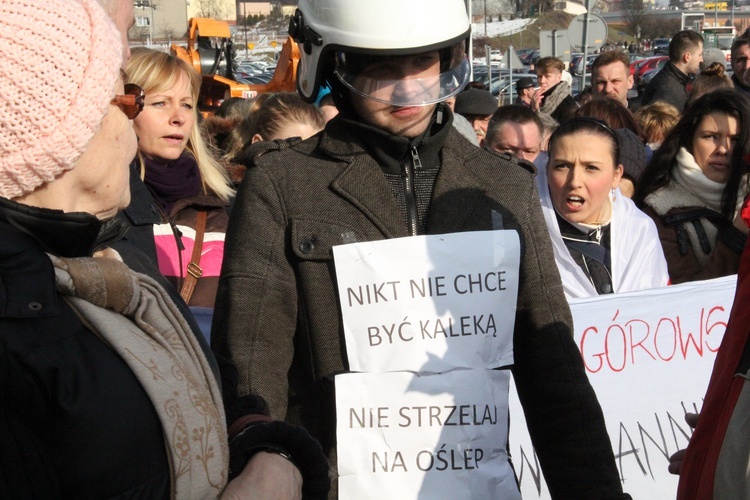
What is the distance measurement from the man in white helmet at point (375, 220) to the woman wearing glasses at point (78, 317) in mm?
555

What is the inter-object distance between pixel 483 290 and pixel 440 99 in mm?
495

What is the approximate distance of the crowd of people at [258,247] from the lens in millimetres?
1438

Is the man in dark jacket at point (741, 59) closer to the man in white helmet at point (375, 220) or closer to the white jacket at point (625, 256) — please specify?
the white jacket at point (625, 256)

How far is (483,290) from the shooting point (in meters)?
2.36

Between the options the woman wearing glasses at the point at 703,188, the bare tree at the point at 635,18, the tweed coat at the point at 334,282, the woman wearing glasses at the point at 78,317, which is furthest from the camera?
the bare tree at the point at 635,18

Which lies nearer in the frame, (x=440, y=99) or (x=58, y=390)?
(x=58, y=390)

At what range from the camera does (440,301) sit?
2.36 metres

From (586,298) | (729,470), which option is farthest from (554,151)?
(729,470)

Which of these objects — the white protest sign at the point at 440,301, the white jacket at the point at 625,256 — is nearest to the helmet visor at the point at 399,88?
the white protest sign at the point at 440,301

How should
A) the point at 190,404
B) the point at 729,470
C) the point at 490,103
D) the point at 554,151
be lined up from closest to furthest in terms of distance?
the point at 190,404 < the point at 729,470 < the point at 554,151 < the point at 490,103

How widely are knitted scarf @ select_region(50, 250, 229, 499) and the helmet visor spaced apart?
88 cm

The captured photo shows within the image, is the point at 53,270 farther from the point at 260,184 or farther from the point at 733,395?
the point at 733,395

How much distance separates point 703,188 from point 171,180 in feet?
8.22

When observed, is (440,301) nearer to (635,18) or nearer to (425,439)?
(425,439)
